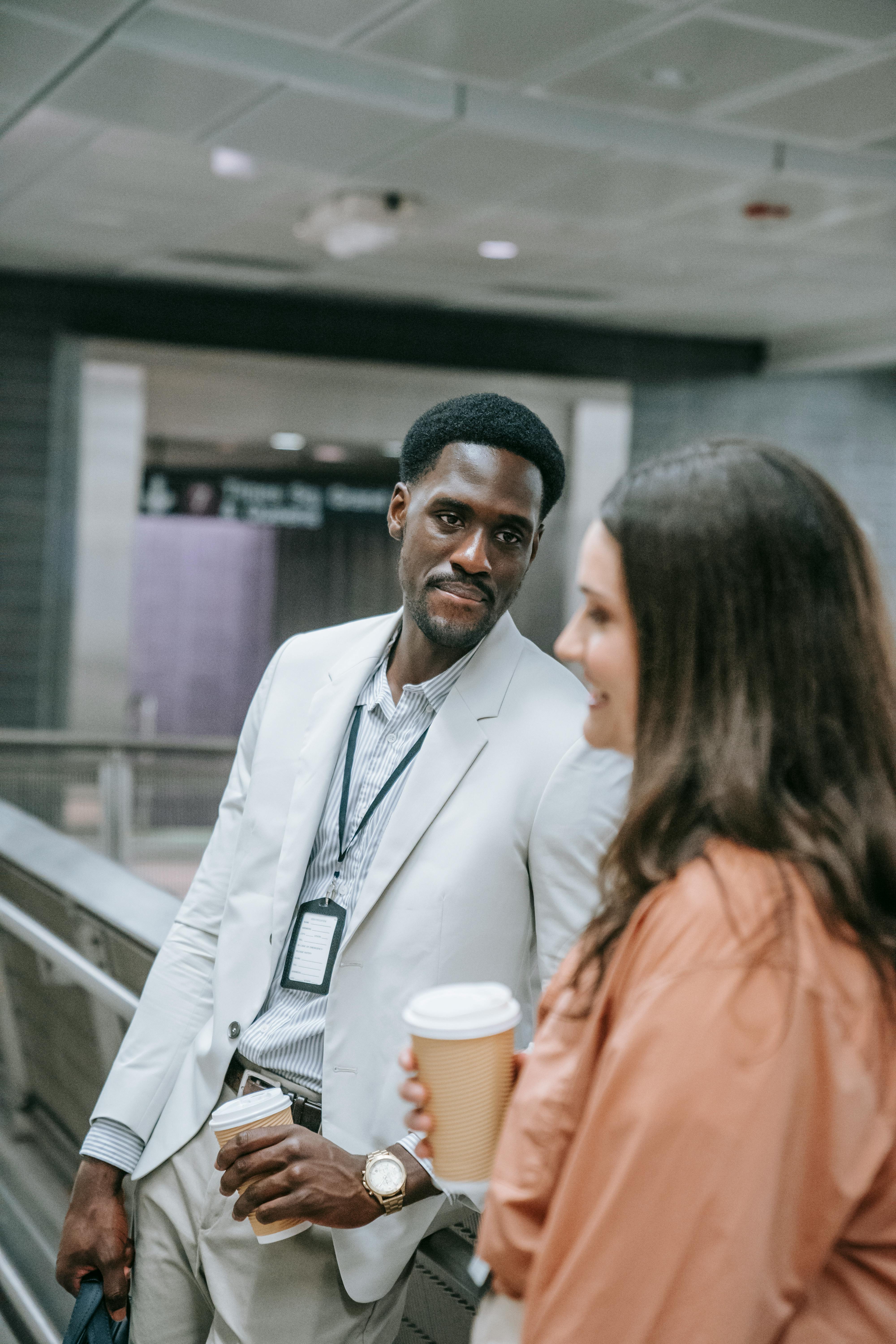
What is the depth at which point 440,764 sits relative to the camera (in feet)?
4.99

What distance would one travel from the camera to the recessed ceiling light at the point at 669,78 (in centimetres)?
459

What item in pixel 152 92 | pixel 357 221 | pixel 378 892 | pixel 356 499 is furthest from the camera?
pixel 356 499

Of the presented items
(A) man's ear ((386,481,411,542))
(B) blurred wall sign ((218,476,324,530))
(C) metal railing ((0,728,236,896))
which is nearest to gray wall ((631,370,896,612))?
(B) blurred wall sign ((218,476,324,530))

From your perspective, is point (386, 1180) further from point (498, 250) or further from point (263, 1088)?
point (498, 250)

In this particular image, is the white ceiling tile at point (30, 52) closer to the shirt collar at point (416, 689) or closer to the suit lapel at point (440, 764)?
the shirt collar at point (416, 689)

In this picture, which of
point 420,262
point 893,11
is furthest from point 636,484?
point 420,262

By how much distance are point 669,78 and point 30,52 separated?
2370mm

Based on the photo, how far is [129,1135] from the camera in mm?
1645

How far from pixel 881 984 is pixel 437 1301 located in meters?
0.80

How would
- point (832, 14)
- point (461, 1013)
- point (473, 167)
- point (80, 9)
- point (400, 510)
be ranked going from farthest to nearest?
1. point (473, 167)
2. point (80, 9)
3. point (832, 14)
4. point (400, 510)
5. point (461, 1013)

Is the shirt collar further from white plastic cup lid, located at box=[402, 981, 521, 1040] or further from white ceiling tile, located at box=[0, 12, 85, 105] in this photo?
white ceiling tile, located at box=[0, 12, 85, 105]

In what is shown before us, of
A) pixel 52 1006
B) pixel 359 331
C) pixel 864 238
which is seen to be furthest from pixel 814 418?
pixel 52 1006

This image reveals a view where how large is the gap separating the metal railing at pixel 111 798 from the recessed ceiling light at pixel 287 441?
147 inches

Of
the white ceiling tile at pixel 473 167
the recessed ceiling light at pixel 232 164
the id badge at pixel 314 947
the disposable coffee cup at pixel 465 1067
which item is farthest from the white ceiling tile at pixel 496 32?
the disposable coffee cup at pixel 465 1067
